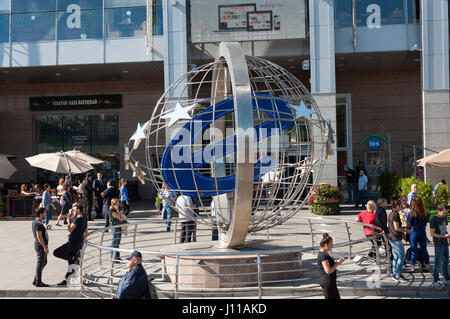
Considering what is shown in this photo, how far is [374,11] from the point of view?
76.5 feet

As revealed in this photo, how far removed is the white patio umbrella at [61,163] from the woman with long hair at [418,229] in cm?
1454

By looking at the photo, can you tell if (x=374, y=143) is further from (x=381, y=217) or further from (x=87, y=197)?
(x=381, y=217)

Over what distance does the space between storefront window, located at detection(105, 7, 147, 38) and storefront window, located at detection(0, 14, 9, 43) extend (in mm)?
5041

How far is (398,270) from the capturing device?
31.8ft

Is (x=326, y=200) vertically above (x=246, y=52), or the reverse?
(x=246, y=52)

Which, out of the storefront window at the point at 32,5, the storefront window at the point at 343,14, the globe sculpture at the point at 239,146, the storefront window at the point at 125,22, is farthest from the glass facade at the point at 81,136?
Result: the globe sculpture at the point at 239,146

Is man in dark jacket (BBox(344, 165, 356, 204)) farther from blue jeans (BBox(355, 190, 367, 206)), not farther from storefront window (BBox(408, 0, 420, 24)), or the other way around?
storefront window (BBox(408, 0, 420, 24))

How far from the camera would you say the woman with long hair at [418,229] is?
33.7ft

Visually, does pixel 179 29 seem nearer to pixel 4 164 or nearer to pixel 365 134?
pixel 4 164

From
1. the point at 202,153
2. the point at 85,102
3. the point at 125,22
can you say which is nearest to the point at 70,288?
the point at 202,153

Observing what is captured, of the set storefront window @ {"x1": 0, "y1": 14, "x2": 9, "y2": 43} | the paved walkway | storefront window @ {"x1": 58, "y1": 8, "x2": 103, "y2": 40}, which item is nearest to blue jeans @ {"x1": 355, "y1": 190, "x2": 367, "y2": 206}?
the paved walkway

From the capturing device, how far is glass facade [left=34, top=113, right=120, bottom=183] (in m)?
31.3

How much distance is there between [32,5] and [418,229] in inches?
874

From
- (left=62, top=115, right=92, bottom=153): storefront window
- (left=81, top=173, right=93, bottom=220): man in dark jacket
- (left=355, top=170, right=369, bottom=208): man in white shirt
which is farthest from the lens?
(left=62, top=115, right=92, bottom=153): storefront window
